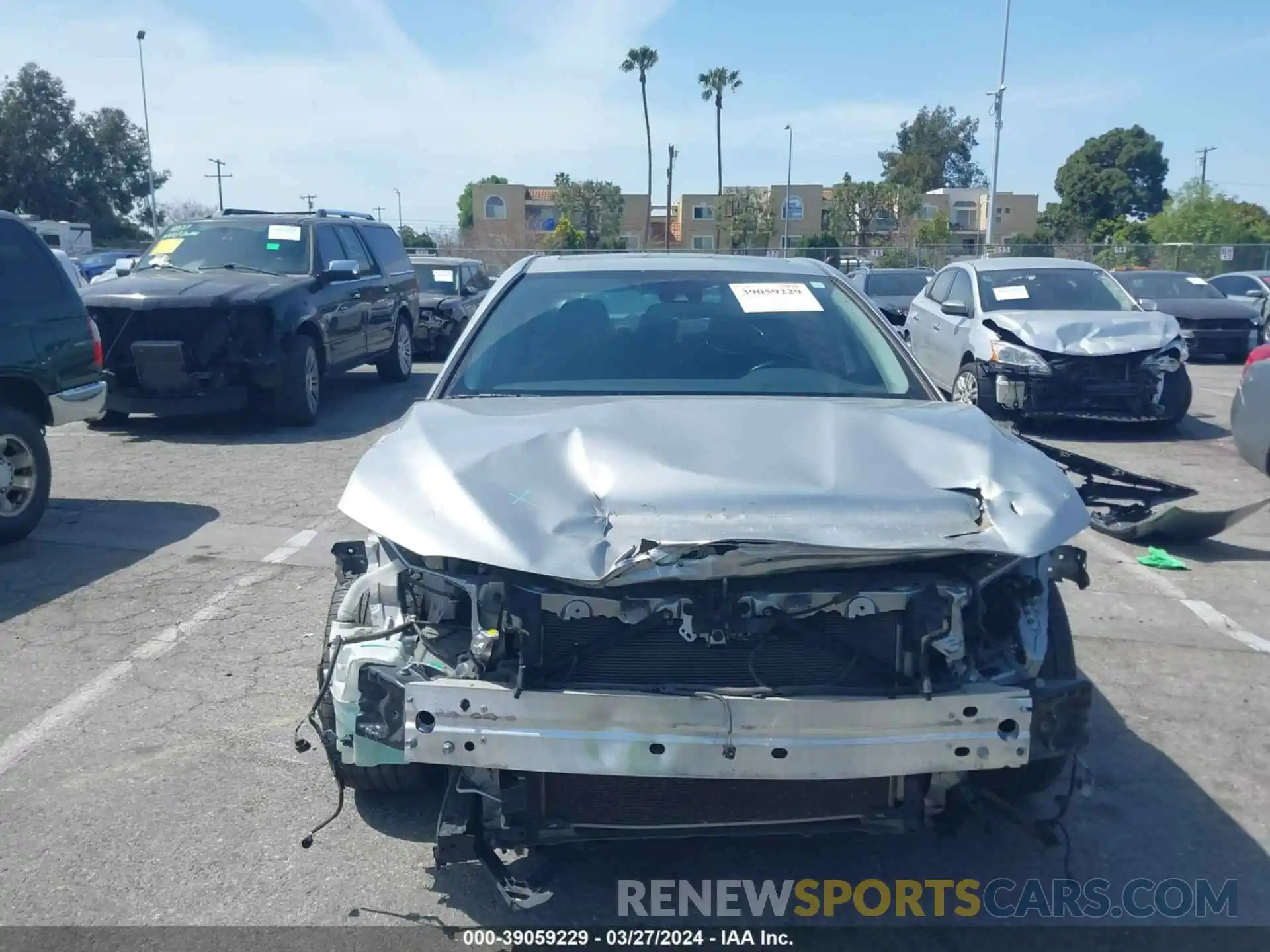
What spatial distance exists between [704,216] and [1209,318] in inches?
2213

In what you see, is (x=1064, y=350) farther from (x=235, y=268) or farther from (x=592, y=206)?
(x=592, y=206)

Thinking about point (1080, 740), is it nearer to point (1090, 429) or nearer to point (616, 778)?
point (616, 778)

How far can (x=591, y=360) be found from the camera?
432cm

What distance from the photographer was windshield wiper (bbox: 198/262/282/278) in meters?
11.4

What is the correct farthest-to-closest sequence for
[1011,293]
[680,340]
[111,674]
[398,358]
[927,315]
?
[398,358] → [927,315] → [1011,293] → [111,674] → [680,340]

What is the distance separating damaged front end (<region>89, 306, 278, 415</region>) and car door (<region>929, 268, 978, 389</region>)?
6.78 metres

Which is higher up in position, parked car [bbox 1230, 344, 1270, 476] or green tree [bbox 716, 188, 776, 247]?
green tree [bbox 716, 188, 776, 247]

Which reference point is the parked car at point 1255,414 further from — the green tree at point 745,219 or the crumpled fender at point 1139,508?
the green tree at point 745,219

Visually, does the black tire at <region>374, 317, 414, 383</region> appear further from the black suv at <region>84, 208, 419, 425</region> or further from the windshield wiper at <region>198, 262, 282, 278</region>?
the windshield wiper at <region>198, 262, 282, 278</region>

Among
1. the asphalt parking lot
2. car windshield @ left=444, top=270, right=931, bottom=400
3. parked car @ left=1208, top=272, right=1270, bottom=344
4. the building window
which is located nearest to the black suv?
the asphalt parking lot

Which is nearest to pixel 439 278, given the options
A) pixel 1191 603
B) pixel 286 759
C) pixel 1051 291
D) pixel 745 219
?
pixel 1051 291

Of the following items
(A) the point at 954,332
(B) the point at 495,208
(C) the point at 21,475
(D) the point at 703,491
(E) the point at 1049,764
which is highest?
(B) the point at 495,208

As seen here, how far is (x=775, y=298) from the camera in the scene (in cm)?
462

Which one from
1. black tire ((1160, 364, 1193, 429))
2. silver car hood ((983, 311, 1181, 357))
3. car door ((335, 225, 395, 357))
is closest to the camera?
silver car hood ((983, 311, 1181, 357))
